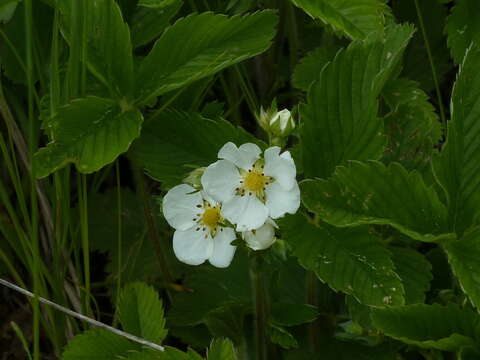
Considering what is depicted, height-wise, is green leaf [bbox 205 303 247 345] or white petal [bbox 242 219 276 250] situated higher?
white petal [bbox 242 219 276 250]

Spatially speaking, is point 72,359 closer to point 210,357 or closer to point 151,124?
point 210,357

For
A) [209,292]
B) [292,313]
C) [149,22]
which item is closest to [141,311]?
[209,292]

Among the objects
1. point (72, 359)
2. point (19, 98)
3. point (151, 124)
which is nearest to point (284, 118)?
point (151, 124)

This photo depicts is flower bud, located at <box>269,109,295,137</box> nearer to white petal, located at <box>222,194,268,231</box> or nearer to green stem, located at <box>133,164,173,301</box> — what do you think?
white petal, located at <box>222,194,268,231</box>

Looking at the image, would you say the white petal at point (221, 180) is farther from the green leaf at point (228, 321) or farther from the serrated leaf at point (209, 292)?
the serrated leaf at point (209, 292)

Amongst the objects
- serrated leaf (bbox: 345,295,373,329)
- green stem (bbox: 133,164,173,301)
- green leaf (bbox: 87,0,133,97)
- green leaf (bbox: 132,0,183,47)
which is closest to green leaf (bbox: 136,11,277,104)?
green leaf (bbox: 87,0,133,97)

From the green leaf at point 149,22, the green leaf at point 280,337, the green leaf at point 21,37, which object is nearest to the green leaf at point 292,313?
the green leaf at point 280,337
